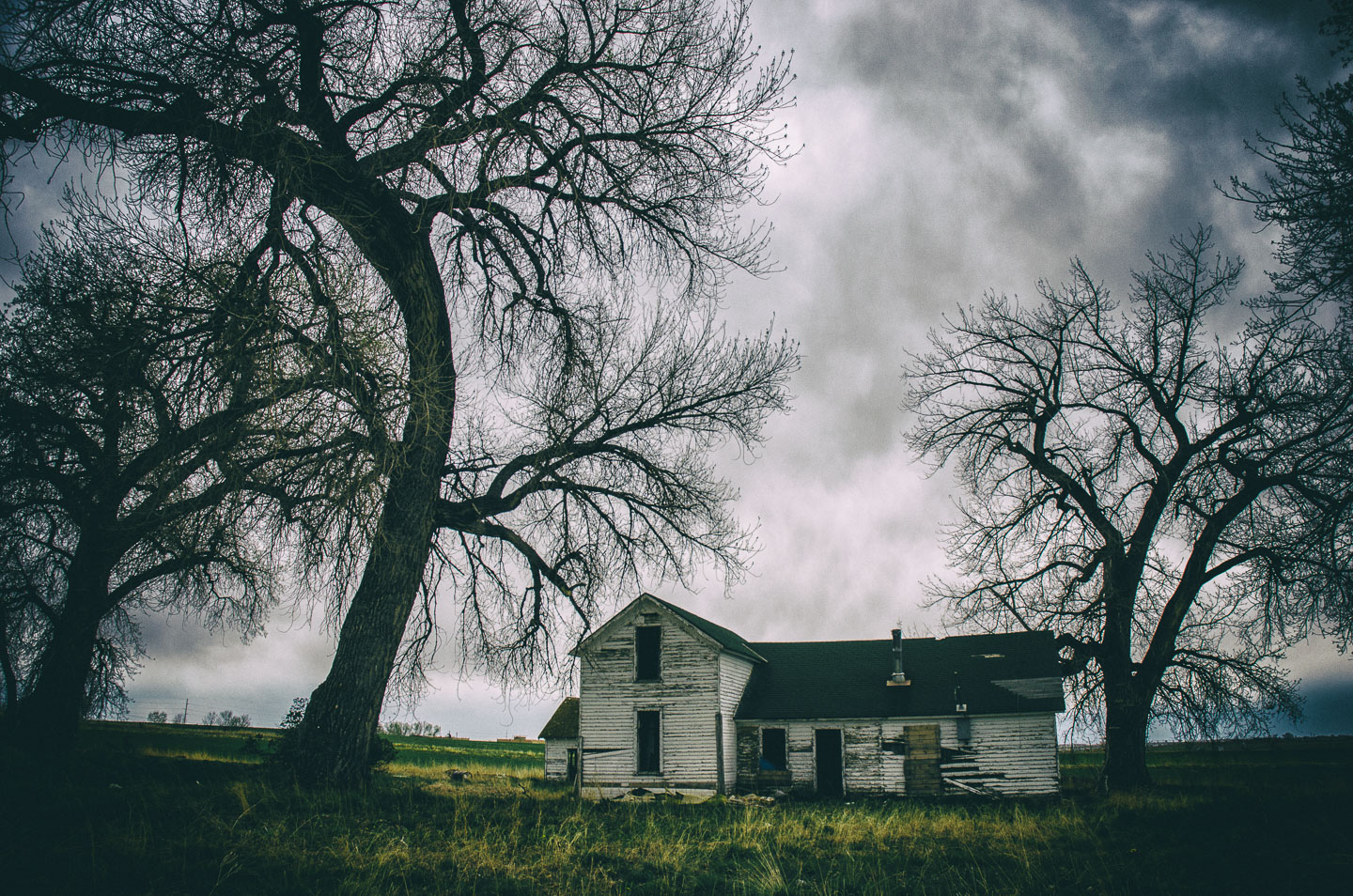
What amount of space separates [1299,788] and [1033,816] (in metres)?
7.44

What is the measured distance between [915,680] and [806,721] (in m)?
3.78

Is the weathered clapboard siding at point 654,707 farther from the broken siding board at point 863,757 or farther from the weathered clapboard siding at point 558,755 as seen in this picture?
the weathered clapboard siding at point 558,755

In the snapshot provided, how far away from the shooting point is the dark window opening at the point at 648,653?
21.8m

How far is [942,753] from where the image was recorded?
800 inches

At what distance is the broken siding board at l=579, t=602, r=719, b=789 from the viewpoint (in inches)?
818

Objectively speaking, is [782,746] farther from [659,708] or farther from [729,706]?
[659,708]

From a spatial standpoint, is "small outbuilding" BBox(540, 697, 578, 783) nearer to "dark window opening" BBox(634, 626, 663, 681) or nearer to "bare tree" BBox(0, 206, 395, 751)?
"dark window opening" BBox(634, 626, 663, 681)

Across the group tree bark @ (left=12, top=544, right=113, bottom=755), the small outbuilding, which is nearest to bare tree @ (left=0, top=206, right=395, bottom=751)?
tree bark @ (left=12, top=544, right=113, bottom=755)

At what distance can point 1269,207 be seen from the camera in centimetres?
644

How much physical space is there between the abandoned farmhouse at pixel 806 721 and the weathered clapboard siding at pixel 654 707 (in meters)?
0.03

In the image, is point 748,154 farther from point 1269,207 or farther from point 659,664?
point 659,664

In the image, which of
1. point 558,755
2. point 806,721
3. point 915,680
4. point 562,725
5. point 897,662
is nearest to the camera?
point 806,721

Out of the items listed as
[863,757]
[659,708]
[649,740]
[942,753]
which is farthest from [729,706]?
[942,753]

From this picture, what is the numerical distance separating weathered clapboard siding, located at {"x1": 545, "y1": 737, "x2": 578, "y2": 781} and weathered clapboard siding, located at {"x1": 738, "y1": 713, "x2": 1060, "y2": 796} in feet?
36.7
